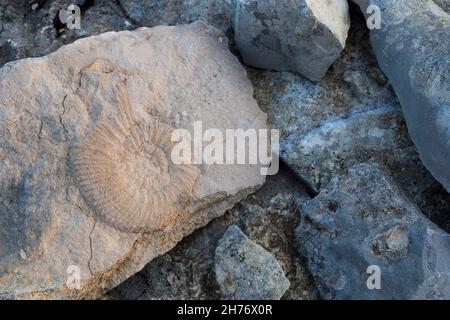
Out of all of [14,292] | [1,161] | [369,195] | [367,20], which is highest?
[367,20]

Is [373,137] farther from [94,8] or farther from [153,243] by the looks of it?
[94,8]

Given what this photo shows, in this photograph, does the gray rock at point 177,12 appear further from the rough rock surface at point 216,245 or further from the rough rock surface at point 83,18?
the rough rock surface at point 216,245

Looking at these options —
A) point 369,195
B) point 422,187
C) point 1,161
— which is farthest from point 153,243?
point 422,187

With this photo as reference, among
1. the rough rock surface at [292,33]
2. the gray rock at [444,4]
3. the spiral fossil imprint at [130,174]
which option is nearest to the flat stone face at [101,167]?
the spiral fossil imprint at [130,174]

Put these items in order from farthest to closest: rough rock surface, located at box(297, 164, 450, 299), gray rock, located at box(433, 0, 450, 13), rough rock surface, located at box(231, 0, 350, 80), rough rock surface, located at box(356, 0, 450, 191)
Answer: gray rock, located at box(433, 0, 450, 13) → rough rock surface, located at box(231, 0, 350, 80) → rough rock surface, located at box(356, 0, 450, 191) → rough rock surface, located at box(297, 164, 450, 299)

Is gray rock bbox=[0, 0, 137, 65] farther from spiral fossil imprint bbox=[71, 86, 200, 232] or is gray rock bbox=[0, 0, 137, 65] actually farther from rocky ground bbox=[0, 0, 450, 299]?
spiral fossil imprint bbox=[71, 86, 200, 232]

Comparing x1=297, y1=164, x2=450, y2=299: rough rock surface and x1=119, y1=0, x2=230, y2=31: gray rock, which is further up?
x1=119, y1=0, x2=230, y2=31: gray rock

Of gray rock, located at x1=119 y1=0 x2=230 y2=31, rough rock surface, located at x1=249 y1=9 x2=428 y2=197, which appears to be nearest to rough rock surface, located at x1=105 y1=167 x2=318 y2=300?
rough rock surface, located at x1=249 y1=9 x2=428 y2=197
